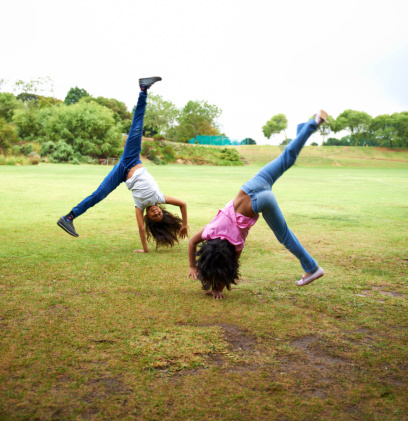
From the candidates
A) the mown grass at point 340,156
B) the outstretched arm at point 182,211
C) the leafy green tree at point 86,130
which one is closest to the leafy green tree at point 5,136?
the leafy green tree at point 86,130

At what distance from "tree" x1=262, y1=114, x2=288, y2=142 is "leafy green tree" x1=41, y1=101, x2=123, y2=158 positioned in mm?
50210

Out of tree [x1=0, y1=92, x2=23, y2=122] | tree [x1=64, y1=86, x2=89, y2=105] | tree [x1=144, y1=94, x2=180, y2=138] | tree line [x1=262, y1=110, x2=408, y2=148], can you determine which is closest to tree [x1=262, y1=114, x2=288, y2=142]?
tree line [x1=262, y1=110, x2=408, y2=148]

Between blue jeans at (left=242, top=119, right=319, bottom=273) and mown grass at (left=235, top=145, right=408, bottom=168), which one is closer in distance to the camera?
blue jeans at (left=242, top=119, right=319, bottom=273)

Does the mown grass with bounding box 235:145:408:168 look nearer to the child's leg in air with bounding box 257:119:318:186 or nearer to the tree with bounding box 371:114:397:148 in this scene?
the tree with bounding box 371:114:397:148

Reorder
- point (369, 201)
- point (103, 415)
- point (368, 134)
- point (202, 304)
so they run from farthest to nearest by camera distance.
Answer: point (368, 134)
point (369, 201)
point (202, 304)
point (103, 415)

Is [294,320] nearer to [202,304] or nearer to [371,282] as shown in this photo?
[202,304]

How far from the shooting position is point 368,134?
309ft

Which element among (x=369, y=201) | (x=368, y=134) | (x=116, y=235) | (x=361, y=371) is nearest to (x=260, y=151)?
(x=368, y=134)

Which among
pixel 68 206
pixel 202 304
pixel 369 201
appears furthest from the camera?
pixel 369 201

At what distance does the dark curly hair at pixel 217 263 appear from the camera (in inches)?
184

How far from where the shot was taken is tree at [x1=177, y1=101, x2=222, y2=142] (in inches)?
3706

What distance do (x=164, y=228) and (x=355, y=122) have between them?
94.5 metres

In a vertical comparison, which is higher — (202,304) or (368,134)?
(368,134)

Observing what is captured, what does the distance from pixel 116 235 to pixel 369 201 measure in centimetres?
1036
